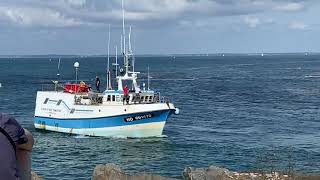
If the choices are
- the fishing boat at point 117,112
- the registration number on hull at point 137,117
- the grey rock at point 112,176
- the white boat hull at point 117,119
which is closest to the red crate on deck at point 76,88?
the fishing boat at point 117,112

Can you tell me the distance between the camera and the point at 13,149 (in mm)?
3922

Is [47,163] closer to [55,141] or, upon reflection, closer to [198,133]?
[55,141]

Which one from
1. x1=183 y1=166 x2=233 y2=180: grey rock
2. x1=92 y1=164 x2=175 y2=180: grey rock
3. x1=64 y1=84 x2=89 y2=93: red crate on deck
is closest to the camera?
x1=92 y1=164 x2=175 y2=180: grey rock

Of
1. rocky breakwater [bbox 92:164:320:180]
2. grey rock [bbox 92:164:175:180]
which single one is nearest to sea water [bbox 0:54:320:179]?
rocky breakwater [bbox 92:164:320:180]

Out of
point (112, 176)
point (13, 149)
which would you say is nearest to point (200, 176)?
point (112, 176)

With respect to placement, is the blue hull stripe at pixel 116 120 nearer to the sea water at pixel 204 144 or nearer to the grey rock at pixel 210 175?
the sea water at pixel 204 144

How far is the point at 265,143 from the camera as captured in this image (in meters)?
44.9

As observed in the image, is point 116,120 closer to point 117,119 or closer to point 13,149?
point 117,119

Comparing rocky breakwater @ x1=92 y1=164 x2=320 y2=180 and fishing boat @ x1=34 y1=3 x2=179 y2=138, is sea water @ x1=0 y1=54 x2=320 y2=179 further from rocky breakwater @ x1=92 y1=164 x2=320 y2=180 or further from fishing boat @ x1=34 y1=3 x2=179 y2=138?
rocky breakwater @ x1=92 y1=164 x2=320 y2=180

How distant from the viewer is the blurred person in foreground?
3.78 meters

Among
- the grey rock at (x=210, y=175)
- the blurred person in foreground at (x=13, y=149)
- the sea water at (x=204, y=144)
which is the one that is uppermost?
the blurred person in foreground at (x=13, y=149)

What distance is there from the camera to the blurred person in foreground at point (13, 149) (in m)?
3.78

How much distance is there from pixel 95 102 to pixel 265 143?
50.8 ft

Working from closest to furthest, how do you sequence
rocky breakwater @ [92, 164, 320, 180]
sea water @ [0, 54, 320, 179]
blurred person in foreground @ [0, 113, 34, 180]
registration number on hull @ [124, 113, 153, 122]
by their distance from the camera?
blurred person in foreground @ [0, 113, 34, 180], rocky breakwater @ [92, 164, 320, 180], sea water @ [0, 54, 320, 179], registration number on hull @ [124, 113, 153, 122]
